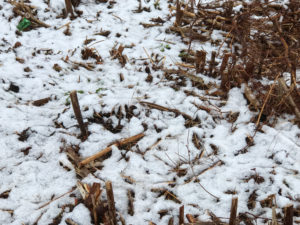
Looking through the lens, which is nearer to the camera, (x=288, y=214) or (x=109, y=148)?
(x=288, y=214)

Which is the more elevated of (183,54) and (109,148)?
(183,54)

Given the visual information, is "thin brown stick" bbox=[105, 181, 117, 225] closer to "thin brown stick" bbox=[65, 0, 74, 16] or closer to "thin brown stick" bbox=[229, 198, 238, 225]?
"thin brown stick" bbox=[229, 198, 238, 225]

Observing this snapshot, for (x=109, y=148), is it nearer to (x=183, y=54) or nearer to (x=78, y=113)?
(x=78, y=113)

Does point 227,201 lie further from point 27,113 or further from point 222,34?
point 222,34

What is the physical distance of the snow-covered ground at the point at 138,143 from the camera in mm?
1879

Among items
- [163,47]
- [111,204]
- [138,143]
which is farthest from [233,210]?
[163,47]

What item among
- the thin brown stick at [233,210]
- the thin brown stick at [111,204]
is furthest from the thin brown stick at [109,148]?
the thin brown stick at [233,210]

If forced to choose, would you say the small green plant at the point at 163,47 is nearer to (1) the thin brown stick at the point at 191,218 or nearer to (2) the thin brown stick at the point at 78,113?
(2) the thin brown stick at the point at 78,113

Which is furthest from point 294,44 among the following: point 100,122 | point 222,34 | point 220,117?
point 100,122

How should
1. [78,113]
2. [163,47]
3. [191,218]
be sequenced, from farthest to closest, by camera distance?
[163,47]
[78,113]
[191,218]

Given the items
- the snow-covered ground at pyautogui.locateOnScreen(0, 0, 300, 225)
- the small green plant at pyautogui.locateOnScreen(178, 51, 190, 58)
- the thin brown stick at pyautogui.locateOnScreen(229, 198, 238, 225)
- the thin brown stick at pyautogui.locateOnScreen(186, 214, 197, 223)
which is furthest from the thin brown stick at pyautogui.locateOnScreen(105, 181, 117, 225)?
the small green plant at pyautogui.locateOnScreen(178, 51, 190, 58)

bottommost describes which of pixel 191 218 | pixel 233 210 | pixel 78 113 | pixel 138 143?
pixel 191 218

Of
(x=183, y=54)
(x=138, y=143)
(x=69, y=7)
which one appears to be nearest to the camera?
(x=138, y=143)

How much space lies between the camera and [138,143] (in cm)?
233
